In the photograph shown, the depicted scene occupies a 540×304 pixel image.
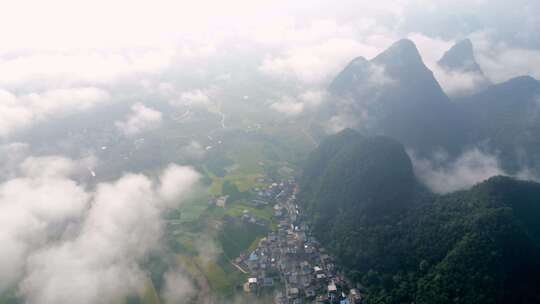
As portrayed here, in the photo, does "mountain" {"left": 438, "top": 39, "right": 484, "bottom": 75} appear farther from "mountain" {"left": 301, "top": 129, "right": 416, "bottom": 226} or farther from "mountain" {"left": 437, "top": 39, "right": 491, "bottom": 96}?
"mountain" {"left": 301, "top": 129, "right": 416, "bottom": 226}

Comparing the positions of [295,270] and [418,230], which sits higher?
[418,230]

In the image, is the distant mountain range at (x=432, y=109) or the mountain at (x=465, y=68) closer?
the distant mountain range at (x=432, y=109)

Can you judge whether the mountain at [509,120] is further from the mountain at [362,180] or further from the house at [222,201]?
the house at [222,201]

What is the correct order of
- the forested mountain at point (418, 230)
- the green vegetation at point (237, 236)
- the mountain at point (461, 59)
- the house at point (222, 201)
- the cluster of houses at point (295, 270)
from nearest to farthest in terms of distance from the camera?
1. the forested mountain at point (418, 230)
2. the cluster of houses at point (295, 270)
3. the green vegetation at point (237, 236)
4. the house at point (222, 201)
5. the mountain at point (461, 59)

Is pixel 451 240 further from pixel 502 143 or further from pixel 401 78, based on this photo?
pixel 401 78

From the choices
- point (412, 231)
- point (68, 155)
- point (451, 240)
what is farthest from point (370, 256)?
point (68, 155)

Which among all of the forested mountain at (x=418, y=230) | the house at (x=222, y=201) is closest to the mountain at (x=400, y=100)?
the forested mountain at (x=418, y=230)

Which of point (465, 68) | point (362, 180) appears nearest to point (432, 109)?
point (465, 68)

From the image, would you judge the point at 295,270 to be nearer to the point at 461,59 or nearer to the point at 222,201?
the point at 222,201
